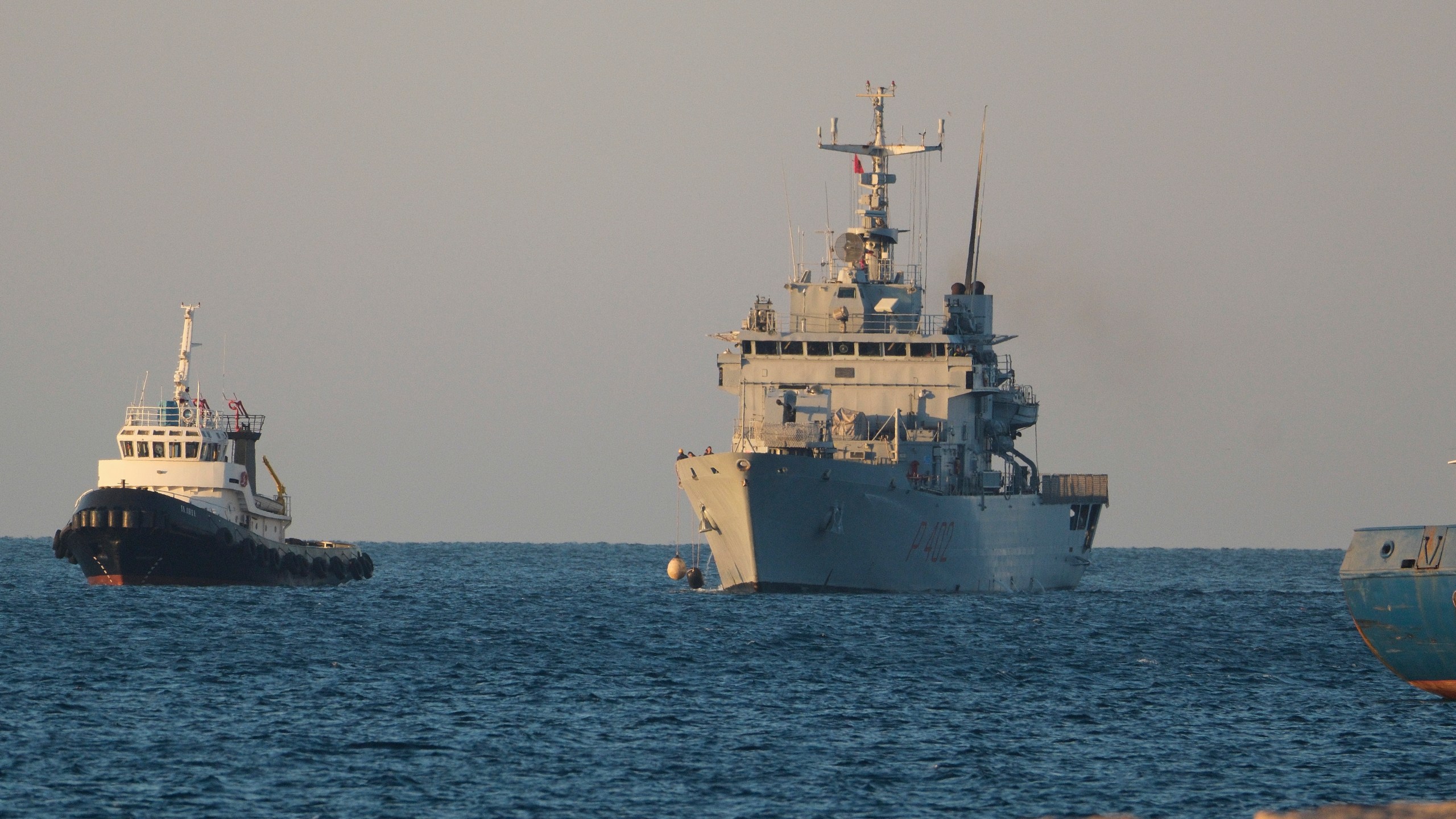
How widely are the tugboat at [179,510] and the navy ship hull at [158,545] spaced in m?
0.04

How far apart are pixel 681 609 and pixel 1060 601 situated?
1420 centimetres

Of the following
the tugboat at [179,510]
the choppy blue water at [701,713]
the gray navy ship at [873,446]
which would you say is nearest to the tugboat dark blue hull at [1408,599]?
the choppy blue water at [701,713]

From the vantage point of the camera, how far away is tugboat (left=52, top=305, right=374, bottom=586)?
58156 millimetres

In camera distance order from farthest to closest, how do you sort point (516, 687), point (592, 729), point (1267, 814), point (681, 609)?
point (681, 609) → point (516, 687) → point (592, 729) → point (1267, 814)

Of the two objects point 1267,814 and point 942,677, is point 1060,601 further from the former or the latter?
point 1267,814

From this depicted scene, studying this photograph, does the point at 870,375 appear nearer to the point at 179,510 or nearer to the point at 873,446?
the point at 873,446

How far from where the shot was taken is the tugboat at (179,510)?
5816 centimetres

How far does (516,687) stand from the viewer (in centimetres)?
3512

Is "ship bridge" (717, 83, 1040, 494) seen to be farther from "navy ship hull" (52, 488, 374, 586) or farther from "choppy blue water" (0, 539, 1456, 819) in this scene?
"navy ship hull" (52, 488, 374, 586)

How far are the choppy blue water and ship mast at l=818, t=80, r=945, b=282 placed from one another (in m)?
12.4

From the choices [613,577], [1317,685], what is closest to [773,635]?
[1317,685]

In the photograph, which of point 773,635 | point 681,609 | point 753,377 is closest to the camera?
point 773,635

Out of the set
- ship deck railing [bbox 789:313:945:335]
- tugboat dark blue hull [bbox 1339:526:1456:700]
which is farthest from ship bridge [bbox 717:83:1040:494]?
tugboat dark blue hull [bbox 1339:526:1456:700]

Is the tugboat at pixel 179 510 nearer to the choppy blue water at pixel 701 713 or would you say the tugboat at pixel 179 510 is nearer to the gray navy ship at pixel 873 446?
the choppy blue water at pixel 701 713
